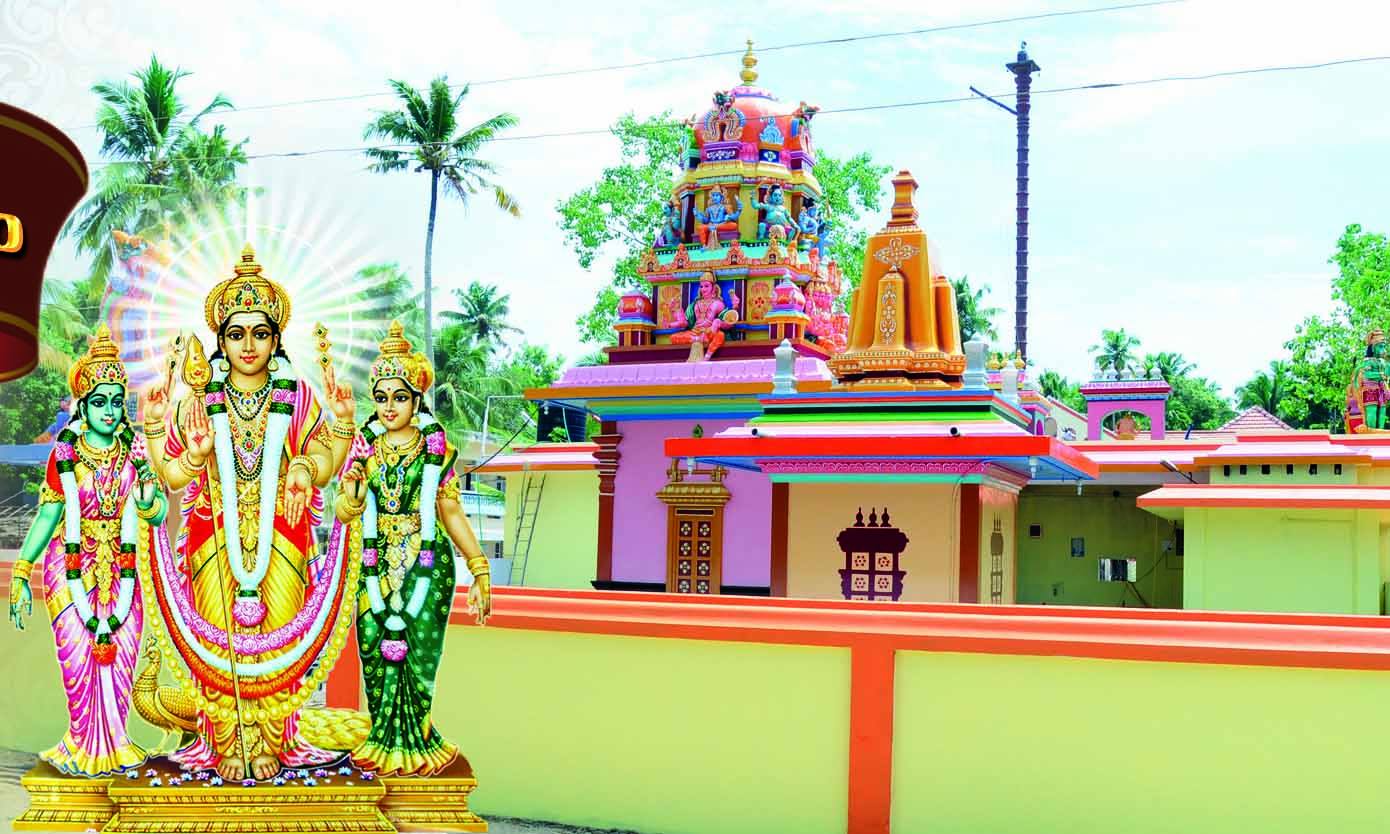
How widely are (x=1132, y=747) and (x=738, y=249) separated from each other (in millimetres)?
16372

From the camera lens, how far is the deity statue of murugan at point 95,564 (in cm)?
658

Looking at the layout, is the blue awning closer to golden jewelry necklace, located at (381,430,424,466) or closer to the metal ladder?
golden jewelry necklace, located at (381,430,424,466)

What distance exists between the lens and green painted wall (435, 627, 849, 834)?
24.7ft

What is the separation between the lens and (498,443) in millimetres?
36812

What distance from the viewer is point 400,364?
6570 millimetres

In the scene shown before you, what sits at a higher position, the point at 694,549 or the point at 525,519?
the point at 525,519

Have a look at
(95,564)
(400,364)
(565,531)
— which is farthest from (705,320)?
(95,564)

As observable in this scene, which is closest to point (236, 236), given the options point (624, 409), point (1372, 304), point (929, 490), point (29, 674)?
point (29, 674)

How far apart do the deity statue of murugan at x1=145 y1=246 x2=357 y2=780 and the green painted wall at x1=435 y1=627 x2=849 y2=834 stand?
1.77 meters

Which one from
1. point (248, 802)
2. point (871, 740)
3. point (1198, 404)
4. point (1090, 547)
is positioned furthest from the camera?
point (1198, 404)

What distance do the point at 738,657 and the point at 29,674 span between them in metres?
5.37

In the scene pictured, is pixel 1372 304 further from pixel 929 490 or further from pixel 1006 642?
pixel 1006 642

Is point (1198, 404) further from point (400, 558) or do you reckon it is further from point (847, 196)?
point (400, 558)

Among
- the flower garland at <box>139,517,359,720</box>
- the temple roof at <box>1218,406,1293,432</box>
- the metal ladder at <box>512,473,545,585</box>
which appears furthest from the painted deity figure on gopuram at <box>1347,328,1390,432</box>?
the flower garland at <box>139,517,359,720</box>
